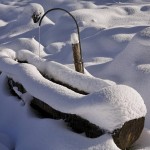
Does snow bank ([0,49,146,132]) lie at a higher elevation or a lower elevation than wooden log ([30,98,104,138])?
higher

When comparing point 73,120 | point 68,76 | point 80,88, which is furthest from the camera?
point 68,76

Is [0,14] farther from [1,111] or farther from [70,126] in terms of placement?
[70,126]

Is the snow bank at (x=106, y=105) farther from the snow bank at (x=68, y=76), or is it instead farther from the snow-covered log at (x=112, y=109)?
the snow bank at (x=68, y=76)

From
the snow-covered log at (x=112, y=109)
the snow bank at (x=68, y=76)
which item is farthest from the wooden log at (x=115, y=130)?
the snow bank at (x=68, y=76)

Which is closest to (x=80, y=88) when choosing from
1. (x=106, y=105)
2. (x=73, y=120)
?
(x=73, y=120)

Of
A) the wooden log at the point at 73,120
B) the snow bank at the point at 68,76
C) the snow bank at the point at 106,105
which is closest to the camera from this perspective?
the snow bank at the point at 106,105

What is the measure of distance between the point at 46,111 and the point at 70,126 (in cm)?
62

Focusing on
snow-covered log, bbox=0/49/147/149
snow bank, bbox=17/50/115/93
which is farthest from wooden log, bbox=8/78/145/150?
snow bank, bbox=17/50/115/93

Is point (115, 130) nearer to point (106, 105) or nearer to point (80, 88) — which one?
point (106, 105)

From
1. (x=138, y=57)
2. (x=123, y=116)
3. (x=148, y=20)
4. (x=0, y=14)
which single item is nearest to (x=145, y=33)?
(x=138, y=57)

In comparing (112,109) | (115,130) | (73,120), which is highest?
(112,109)

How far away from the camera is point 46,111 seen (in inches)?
175

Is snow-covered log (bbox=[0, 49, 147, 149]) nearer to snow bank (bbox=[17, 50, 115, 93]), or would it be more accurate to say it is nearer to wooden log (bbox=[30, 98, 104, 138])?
wooden log (bbox=[30, 98, 104, 138])

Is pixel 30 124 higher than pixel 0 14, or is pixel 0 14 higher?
pixel 30 124
